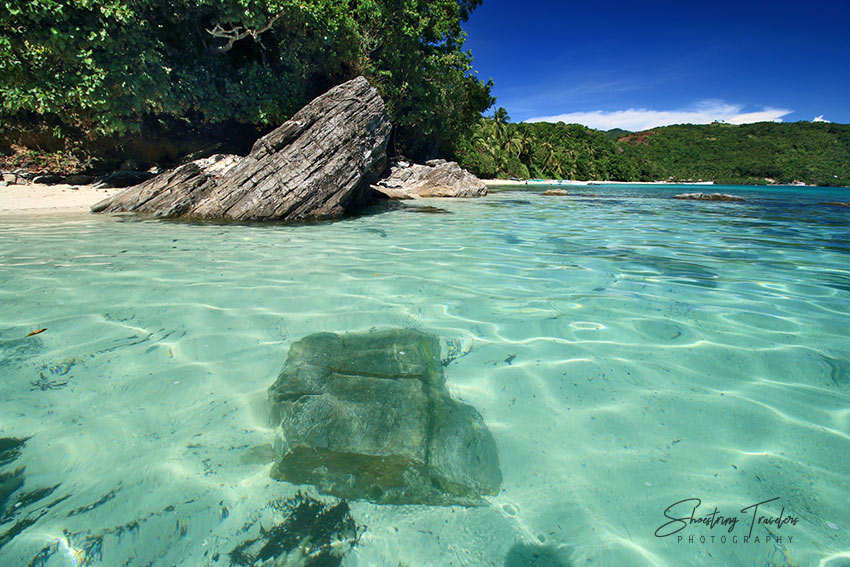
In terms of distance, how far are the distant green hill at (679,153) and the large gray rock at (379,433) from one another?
151 ft

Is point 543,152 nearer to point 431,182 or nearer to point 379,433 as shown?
point 431,182

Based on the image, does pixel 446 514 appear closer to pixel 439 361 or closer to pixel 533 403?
pixel 533 403

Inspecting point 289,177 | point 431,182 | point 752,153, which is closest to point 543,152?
point 431,182

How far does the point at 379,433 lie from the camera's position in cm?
161

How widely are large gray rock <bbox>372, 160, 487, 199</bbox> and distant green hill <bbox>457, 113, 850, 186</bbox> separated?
28.7m

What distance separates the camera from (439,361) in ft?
7.59

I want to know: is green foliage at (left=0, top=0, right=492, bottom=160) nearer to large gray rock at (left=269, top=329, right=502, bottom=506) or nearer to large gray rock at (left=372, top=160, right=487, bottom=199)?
large gray rock at (left=372, top=160, right=487, bottom=199)

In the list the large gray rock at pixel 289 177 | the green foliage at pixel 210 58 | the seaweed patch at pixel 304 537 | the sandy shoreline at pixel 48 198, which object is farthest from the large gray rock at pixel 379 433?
the green foliage at pixel 210 58

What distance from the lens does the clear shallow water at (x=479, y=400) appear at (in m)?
1.22

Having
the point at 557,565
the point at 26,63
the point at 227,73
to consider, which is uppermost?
the point at 227,73

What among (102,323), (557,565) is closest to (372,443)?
(557,565)

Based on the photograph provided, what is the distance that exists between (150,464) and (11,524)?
372mm

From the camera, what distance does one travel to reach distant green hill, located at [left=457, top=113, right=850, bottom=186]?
57.0m

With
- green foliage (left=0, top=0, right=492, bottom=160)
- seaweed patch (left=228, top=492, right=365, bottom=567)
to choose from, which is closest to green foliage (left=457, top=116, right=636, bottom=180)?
green foliage (left=0, top=0, right=492, bottom=160)
